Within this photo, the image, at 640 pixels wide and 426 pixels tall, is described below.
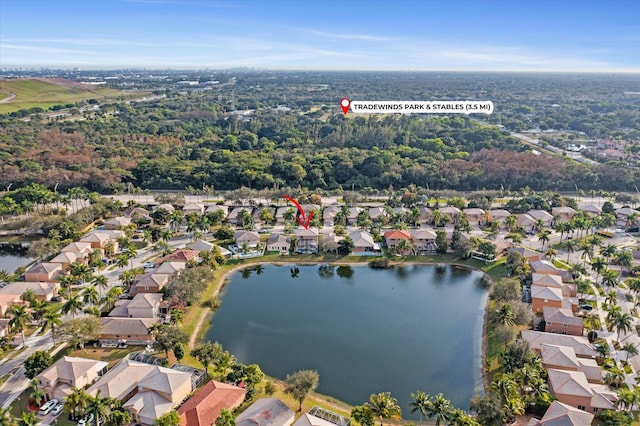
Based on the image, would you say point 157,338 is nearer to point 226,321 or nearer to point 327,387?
point 226,321

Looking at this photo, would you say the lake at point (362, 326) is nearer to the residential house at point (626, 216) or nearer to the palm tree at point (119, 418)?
the palm tree at point (119, 418)

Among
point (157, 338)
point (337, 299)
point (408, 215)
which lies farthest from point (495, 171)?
point (157, 338)

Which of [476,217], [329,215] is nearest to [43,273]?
[329,215]

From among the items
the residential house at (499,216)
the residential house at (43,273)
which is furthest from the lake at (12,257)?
the residential house at (499,216)

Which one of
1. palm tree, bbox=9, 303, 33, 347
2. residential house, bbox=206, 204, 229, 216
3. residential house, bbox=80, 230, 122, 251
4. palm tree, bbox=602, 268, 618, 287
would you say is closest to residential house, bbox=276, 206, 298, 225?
residential house, bbox=206, 204, 229, 216

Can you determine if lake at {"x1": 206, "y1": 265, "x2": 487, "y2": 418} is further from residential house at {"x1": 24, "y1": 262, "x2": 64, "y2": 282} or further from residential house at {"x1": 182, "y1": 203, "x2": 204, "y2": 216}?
residential house at {"x1": 182, "y1": 203, "x2": 204, "y2": 216}
